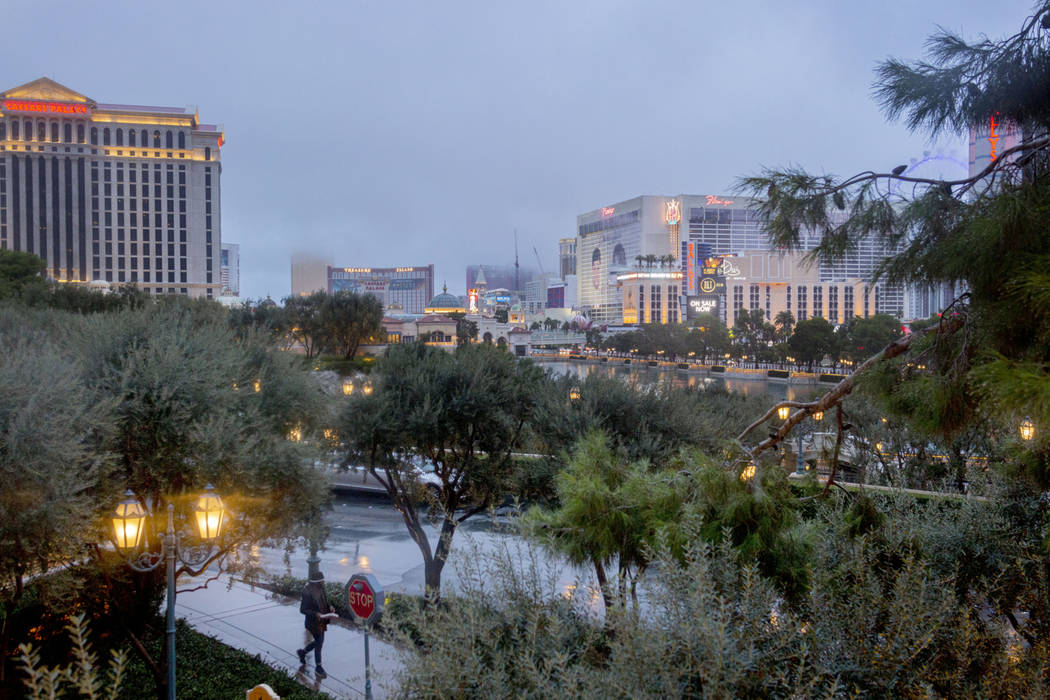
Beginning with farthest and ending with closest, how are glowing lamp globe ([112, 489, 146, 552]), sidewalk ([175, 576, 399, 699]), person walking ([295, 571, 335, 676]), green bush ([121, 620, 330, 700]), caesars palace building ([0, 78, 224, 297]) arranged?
1. caesars palace building ([0, 78, 224, 297])
2. person walking ([295, 571, 335, 676])
3. sidewalk ([175, 576, 399, 699])
4. green bush ([121, 620, 330, 700])
5. glowing lamp globe ([112, 489, 146, 552])

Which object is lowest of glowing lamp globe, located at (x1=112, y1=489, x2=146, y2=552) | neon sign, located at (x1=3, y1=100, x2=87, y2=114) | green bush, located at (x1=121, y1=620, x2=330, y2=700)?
green bush, located at (x1=121, y1=620, x2=330, y2=700)

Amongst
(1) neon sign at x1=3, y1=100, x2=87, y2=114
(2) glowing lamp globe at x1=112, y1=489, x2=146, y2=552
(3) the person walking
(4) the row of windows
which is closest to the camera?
(2) glowing lamp globe at x1=112, y1=489, x2=146, y2=552

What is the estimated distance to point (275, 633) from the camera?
11148 mm

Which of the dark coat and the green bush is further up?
the dark coat

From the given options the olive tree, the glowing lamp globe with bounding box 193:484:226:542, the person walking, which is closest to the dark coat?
the person walking

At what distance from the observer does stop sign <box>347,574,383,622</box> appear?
8047 mm

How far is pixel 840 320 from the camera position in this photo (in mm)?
139625

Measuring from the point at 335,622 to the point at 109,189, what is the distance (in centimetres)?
9527

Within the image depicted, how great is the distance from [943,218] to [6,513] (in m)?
7.77

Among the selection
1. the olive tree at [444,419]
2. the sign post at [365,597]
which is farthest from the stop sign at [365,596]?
the olive tree at [444,419]

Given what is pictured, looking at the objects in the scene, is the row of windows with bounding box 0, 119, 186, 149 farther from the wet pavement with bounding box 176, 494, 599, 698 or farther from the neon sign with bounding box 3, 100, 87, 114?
the wet pavement with bounding box 176, 494, 599, 698

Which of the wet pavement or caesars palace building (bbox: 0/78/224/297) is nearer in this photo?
the wet pavement

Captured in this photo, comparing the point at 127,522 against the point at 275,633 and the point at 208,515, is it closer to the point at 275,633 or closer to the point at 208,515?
the point at 208,515

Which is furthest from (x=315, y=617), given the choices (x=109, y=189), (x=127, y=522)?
(x=109, y=189)
